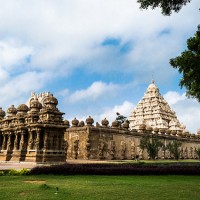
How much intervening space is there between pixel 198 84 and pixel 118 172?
665 centimetres

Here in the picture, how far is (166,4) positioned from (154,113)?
161 ft

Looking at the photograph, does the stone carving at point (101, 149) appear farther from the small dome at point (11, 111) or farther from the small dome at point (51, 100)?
the small dome at point (11, 111)

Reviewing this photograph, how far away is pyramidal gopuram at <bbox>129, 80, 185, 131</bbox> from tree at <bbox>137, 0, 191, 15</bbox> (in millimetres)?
47311

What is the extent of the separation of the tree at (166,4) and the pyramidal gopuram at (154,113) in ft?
155

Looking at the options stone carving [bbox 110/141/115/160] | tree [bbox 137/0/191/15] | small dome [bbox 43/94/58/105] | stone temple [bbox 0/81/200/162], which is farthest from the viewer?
stone carving [bbox 110/141/115/160]

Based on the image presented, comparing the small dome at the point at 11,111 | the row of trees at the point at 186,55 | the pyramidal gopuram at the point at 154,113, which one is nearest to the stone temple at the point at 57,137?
the small dome at the point at 11,111

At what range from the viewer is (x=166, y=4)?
41.9ft

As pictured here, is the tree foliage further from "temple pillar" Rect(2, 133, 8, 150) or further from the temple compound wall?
"temple pillar" Rect(2, 133, 8, 150)

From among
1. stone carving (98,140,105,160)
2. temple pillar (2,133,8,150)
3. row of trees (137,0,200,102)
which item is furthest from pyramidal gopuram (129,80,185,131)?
row of trees (137,0,200,102)

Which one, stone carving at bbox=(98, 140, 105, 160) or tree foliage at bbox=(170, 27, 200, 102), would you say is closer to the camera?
tree foliage at bbox=(170, 27, 200, 102)

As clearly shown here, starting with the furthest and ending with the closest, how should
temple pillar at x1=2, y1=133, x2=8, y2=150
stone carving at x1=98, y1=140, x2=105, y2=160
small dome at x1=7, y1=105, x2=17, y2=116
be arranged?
small dome at x1=7, y1=105, x2=17, y2=116
stone carving at x1=98, y1=140, x2=105, y2=160
temple pillar at x1=2, y1=133, x2=8, y2=150

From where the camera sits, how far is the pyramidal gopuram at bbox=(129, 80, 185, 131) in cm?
5991

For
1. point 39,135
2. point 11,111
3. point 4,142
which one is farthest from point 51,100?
point 4,142

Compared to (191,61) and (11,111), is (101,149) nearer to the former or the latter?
(11,111)
